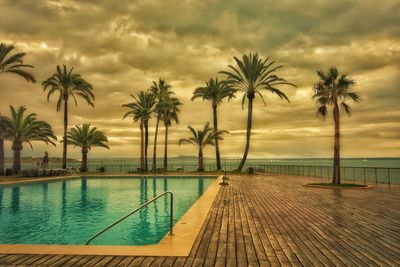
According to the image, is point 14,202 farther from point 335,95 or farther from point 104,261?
point 335,95

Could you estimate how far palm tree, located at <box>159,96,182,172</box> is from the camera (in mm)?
41481

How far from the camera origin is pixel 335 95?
20094mm

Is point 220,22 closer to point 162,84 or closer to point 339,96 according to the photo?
point 339,96

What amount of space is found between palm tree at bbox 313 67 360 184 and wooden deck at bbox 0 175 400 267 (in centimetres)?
937

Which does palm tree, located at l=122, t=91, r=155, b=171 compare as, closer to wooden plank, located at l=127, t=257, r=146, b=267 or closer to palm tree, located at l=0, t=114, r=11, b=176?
palm tree, located at l=0, t=114, r=11, b=176

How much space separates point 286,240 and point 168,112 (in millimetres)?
37000

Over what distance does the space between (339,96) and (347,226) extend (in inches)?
561

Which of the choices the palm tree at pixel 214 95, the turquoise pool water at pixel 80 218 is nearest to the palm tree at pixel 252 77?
the palm tree at pixel 214 95

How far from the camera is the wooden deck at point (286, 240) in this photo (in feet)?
17.6

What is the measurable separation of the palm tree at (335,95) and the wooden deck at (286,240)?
30.7 ft

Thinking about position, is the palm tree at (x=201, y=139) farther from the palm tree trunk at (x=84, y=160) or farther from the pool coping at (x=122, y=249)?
the pool coping at (x=122, y=249)

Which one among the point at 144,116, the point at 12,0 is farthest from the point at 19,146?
the point at 12,0

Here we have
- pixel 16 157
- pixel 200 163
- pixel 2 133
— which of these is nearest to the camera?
pixel 2 133

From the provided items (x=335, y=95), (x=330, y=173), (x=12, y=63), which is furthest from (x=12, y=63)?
(x=330, y=173)
